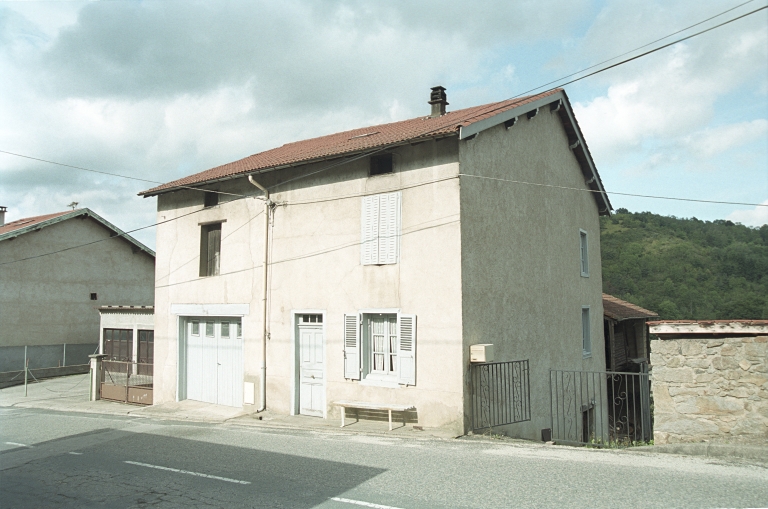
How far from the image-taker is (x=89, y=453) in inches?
388

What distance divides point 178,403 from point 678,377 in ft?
39.5

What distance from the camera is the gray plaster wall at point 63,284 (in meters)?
22.9

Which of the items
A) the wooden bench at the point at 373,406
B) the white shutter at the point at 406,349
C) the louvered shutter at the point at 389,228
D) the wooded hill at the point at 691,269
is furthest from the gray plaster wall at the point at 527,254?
the wooded hill at the point at 691,269

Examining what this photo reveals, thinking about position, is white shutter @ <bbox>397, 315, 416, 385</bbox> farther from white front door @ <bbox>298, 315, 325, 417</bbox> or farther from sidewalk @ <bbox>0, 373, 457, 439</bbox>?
white front door @ <bbox>298, 315, 325, 417</bbox>

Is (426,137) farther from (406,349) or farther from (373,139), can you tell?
(406,349)

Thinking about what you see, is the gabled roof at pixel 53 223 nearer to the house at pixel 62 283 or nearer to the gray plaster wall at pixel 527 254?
the house at pixel 62 283

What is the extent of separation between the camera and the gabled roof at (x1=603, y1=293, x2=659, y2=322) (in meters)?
19.6

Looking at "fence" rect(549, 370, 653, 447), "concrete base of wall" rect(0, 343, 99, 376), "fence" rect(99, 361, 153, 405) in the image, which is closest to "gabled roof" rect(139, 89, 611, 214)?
"fence" rect(99, 361, 153, 405)

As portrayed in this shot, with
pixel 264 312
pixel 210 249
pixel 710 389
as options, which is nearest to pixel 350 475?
pixel 710 389

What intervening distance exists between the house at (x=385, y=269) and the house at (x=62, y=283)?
929cm

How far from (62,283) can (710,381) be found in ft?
79.7

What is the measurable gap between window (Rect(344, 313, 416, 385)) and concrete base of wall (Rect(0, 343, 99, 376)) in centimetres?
1660

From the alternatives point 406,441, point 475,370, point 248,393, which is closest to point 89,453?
point 248,393

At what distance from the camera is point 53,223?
79.9 feet
